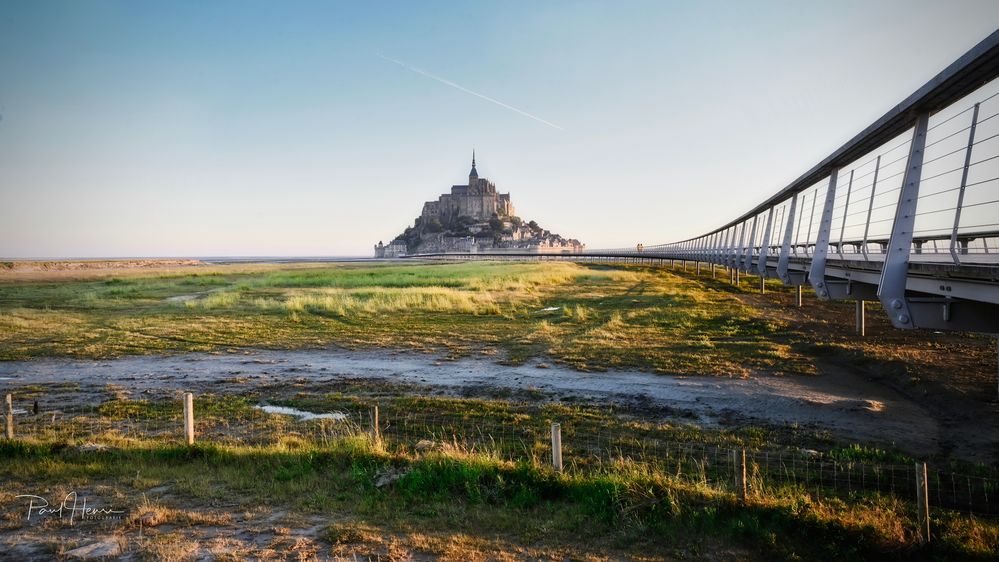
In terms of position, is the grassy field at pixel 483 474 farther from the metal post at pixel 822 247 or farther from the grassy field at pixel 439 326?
the metal post at pixel 822 247

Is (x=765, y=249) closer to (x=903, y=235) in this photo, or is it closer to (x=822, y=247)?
(x=822, y=247)

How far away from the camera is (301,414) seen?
521 inches

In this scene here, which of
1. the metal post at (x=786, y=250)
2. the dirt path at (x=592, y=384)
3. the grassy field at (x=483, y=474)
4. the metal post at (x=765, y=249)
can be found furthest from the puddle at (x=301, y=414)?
the metal post at (x=765, y=249)

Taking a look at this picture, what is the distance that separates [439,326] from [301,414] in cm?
1434

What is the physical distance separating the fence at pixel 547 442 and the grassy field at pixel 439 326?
23.2ft

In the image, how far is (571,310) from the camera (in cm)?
3152

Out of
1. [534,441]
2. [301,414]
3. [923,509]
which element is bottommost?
[301,414]

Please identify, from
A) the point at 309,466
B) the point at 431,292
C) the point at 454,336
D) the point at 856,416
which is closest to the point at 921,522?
the point at 856,416

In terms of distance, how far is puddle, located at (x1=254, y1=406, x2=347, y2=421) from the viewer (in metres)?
12.8

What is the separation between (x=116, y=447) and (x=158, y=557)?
4673 millimetres

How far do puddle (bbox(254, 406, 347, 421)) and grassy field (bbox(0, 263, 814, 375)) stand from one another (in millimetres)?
7839

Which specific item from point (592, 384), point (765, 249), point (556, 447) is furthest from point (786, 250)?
point (556, 447)

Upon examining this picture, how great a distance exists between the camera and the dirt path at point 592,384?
11.8m

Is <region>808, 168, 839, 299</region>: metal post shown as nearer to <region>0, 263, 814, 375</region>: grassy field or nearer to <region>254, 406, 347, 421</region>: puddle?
<region>0, 263, 814, 375</region>: grassy field
